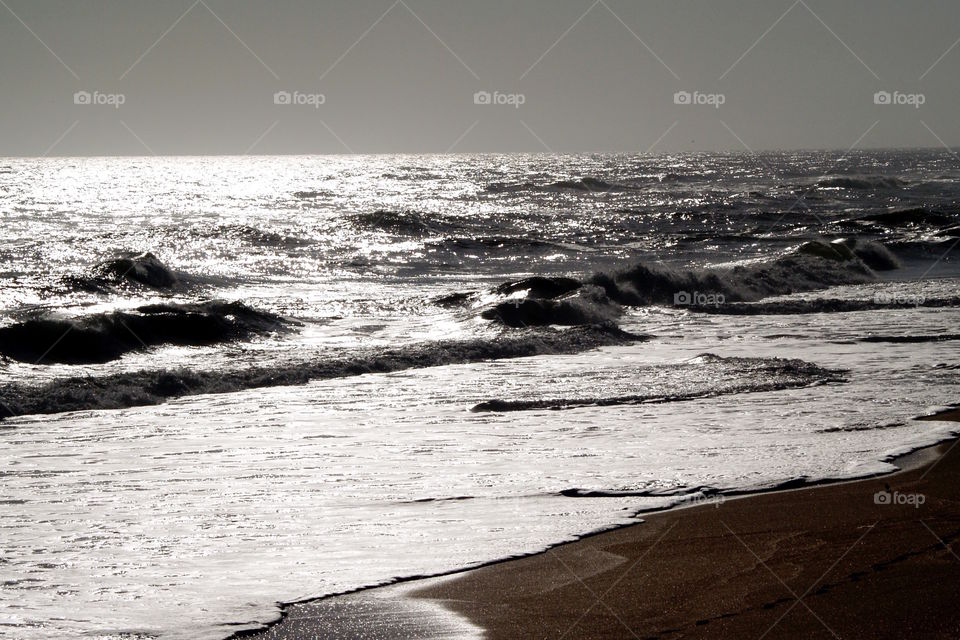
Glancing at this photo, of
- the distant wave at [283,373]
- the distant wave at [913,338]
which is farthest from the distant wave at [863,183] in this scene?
the distant wave at [283,373]

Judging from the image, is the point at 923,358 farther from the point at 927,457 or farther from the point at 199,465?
the point at 199,465

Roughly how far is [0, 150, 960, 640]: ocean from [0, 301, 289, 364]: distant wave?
4cm

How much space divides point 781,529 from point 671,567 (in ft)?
2.96

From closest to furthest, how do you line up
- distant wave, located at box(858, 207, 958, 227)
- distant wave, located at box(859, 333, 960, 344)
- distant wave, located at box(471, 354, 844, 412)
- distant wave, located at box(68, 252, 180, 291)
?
distant wave, located at box(471, 354, 844, 412) → distant wave, located at box(859, 333, 960, 344) → distant wave, located at box(68, 252, 180, 291) → distant wave, located at box(858, 207, 958, 227)

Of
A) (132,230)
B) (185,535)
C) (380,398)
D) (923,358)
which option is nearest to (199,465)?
(185,535)

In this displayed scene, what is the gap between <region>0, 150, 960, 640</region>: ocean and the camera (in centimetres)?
505

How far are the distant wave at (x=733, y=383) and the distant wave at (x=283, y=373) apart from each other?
2552 millimetres

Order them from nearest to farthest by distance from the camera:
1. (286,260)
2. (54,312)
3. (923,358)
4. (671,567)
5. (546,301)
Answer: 1. (671,567)
2. (923,358)
3. (54,312)
4. (546,301)
5. (286,260)

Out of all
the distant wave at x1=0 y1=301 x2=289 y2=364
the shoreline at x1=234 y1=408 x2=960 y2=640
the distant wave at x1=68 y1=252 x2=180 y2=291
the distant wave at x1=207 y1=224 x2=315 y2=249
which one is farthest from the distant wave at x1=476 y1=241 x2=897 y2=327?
the distant wave at x1=207 y1=224 x2=315 y2=249

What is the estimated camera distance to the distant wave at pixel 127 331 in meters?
12.8

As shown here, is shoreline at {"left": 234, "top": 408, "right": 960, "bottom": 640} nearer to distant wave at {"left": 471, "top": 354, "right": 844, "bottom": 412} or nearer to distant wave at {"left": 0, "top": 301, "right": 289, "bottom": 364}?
distant wave at {"left": 471, "top": 354, "right": 844, "bottom": 412}

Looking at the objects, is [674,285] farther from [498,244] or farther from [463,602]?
[463,602]

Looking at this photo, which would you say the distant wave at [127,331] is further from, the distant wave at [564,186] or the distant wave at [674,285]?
the distant wave at [564,186]

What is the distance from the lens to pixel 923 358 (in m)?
11.4
